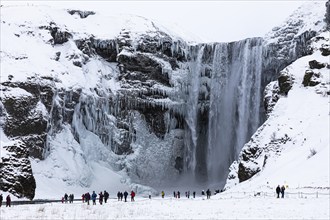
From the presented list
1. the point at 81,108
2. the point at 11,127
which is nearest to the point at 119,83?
the point at 81,108

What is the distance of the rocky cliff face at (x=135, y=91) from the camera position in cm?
7612

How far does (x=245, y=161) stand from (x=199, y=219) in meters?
33.0

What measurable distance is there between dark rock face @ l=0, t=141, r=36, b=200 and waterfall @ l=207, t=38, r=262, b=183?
1467 inches

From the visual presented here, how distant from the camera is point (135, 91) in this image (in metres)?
83.6

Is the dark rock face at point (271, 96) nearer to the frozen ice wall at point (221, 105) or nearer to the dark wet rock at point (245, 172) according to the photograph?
the frozen ice wall at point (221, 105)

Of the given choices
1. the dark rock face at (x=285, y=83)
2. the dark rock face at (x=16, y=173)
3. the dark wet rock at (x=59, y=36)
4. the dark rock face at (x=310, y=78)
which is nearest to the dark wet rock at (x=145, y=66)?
the dark wet rock at (x=59, y=36)

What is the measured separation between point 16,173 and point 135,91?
117ft

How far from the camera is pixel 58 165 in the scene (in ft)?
238

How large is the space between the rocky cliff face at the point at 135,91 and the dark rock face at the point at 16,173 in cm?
1997

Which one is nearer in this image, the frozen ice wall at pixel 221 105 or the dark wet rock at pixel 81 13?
the frozen ice wall at pixel 221 105

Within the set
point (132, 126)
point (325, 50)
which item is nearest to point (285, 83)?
point (325, 50)

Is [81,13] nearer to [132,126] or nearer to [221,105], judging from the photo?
[132,126]

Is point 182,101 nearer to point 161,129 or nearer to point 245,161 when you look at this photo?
point 161,129

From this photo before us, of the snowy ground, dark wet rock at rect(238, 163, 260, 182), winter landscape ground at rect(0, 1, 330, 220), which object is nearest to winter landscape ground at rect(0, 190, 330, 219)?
the snowy ground
